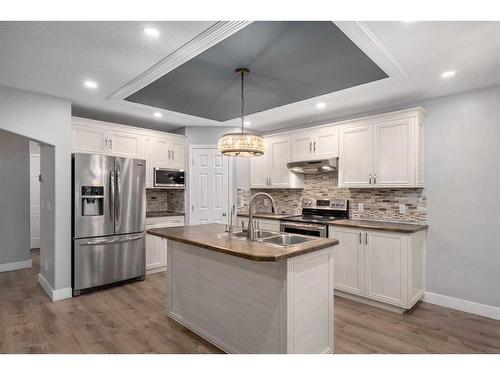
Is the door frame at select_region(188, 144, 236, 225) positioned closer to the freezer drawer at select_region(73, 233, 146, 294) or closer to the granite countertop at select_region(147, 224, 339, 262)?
the freezer drawer at select_region(73, 233, 146, 294)

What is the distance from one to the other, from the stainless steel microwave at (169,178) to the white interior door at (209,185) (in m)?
0.20

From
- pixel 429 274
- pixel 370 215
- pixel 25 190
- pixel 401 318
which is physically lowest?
pixel 401 318

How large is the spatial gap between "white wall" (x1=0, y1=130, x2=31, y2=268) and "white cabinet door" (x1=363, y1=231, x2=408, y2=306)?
5.62 metres

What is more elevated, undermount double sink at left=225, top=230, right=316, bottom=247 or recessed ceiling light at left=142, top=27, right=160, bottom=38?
recessed ceiling light at left=142, top=27, right=160, bottom=38

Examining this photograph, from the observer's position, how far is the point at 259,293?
2.07 metres

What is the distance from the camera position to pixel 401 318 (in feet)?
9.73

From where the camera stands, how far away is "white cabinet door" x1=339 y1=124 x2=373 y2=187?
368 cm

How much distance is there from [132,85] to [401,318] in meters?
3.87

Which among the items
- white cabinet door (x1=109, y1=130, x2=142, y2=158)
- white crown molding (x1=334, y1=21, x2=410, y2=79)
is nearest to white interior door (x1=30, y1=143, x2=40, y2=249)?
white cabinet door (x1=109, y1=130, x2=142, y2=158)

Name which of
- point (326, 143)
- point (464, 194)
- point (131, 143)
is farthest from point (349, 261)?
point (131, 143)

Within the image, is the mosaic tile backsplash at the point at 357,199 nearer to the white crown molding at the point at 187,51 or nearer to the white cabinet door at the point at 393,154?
the white cabinet door at the point at 393,154

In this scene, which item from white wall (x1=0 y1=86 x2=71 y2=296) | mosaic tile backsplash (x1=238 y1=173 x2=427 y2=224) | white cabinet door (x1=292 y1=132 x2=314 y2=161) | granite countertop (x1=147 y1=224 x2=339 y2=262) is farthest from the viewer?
white cabinet door (x1=292 y1=132 x2=314 y2=161)

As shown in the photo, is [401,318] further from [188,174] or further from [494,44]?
[188,174]

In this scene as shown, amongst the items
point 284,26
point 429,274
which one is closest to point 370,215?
point 429,274
